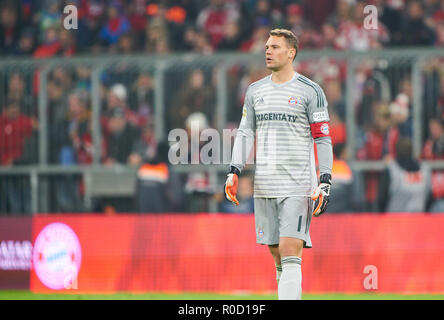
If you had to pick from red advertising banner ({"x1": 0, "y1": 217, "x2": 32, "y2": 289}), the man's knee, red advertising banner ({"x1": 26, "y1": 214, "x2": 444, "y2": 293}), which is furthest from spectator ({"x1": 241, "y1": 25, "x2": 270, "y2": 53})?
the man's knee

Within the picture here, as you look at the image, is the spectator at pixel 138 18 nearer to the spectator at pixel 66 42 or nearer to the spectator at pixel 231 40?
the spectator at pixel 66 42

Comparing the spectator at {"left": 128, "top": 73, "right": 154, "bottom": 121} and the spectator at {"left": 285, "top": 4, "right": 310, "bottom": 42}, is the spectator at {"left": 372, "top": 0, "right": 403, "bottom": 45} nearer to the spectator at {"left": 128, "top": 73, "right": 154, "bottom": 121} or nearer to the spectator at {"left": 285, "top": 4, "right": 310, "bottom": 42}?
the spectator at {"left": 285, "top": 4, "right": 310, "bottom": 42}

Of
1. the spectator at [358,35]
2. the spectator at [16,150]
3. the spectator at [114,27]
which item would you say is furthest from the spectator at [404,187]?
the spectator at [114,27]

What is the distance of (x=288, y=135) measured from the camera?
8312 mm

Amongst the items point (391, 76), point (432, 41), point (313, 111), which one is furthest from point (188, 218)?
point (432, 41)

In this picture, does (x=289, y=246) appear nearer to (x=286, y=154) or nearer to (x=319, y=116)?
(x=286, y=154)

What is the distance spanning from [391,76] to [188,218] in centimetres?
361

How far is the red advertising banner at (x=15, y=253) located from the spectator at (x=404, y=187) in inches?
186

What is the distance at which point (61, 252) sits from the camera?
12836 mm

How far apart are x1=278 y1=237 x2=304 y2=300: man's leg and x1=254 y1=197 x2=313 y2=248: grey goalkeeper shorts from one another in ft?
0.20

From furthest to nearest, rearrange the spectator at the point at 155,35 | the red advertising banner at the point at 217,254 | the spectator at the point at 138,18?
the spectator at the point at 138,18
the spectator at the point at 155,35
the red advertising banner at the point at 217,254

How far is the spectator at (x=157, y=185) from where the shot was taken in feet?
45.1

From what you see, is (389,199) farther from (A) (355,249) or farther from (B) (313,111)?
(B) (313,111)

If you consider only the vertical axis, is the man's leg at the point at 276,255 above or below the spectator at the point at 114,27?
below
